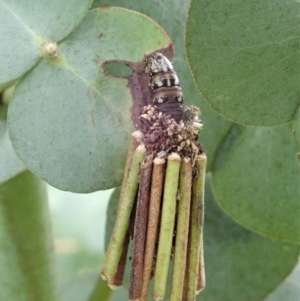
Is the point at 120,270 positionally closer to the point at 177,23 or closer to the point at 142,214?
the point at 142,214

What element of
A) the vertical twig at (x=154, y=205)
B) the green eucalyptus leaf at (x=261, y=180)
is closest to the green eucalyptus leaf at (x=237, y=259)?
the green eucalyptus leaf at (x=261, y=180)

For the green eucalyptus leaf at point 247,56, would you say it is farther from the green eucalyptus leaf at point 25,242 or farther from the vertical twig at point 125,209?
the green eucalyptus leaf at point 25,242

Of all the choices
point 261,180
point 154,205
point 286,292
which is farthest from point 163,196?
point 286,292

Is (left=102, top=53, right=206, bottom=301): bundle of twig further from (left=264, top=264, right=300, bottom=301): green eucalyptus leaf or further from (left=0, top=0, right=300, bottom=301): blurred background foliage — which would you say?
(left=264, top=264, right=300, bottom=301): green eucalyptus leaf

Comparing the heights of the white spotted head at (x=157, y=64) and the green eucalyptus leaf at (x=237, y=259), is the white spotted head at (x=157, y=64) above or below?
above

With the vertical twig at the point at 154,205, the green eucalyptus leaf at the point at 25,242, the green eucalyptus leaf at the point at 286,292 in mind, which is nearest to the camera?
the vertical twig at the point at 154,205

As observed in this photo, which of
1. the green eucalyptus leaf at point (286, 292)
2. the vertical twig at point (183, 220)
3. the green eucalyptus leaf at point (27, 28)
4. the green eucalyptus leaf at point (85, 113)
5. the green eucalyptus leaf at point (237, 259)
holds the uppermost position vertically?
the green eucalyptus leaf at point (27, 28)
